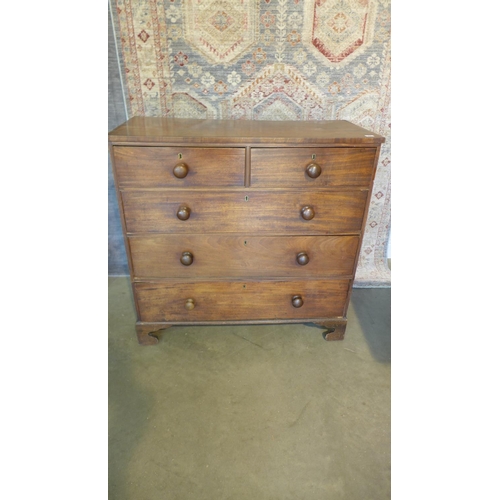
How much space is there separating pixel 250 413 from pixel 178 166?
108 centimetres

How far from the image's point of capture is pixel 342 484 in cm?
124

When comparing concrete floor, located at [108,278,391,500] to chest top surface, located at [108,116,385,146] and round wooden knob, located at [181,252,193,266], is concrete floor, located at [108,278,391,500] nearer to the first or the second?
round wooden knob, located at [181,252,193,266]

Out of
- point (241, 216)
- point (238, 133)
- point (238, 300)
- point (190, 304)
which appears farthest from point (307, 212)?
point (190, 304)

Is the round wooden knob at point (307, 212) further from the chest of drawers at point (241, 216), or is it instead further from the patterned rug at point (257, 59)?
the patterned rug at point (257, 59)

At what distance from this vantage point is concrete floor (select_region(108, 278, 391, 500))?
4.07 ft

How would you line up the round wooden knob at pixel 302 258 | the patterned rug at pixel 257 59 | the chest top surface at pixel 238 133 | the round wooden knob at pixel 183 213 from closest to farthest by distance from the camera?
1. the chest top surface at pixel 238 133
2. the round wooden knob at pixel 183 213
3. the round wooden knob at pixel 302 258
4. the patterned rug at pixel 257 59

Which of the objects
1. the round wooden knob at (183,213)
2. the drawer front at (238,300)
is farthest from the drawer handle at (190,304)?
the round wooden knob at (183,213)

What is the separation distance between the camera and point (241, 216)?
5.13 feet

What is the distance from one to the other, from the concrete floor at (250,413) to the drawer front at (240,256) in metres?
0.43

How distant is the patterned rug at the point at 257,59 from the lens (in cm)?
173

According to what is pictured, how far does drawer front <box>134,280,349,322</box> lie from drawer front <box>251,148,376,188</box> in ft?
1.63

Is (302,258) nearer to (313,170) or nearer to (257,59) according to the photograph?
(313,170)
